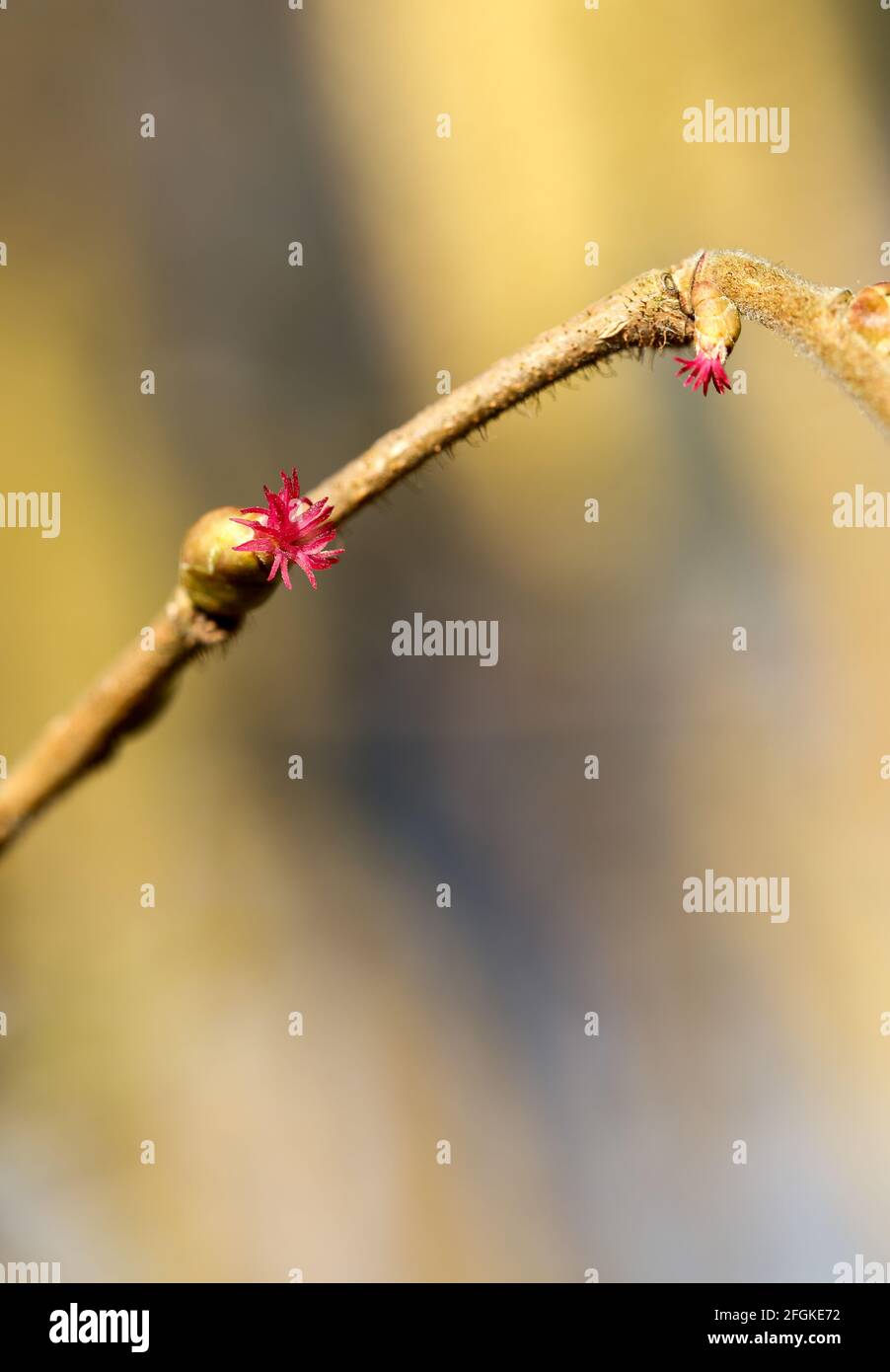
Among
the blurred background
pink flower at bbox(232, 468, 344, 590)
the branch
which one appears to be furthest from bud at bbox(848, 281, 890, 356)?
the blurred background

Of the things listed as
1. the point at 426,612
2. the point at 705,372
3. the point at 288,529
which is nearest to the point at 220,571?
the point at 288,529

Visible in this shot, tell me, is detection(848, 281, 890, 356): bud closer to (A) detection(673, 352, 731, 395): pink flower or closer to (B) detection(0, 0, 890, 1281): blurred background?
(A) detection(673, 352, 731, 395): pink flower

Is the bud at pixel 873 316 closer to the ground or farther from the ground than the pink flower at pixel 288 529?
farther from the ground

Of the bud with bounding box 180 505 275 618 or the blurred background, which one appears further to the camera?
the blurred background

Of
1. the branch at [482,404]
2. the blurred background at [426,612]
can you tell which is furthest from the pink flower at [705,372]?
the blurred background at [426,612]

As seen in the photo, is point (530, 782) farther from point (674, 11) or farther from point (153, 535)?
point (674, 11)

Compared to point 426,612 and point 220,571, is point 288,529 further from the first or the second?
point 426,612

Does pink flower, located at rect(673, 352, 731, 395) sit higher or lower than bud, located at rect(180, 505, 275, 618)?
higher

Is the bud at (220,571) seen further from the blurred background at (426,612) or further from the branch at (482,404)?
the blurred background at (426,612)
